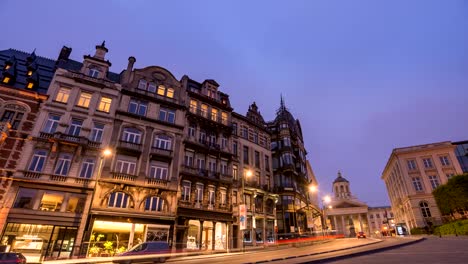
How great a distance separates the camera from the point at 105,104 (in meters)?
27.7

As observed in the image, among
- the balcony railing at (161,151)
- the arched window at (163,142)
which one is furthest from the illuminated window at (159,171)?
the arched window at (163,142)

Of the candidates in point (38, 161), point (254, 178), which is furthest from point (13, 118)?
point (254, 178)

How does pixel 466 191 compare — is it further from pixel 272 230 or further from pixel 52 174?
pixel 52 174

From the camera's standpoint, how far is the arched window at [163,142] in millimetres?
28639

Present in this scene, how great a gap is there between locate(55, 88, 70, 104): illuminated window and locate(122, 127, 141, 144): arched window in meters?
6.86

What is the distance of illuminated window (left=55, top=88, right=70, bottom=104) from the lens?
84.2 feet

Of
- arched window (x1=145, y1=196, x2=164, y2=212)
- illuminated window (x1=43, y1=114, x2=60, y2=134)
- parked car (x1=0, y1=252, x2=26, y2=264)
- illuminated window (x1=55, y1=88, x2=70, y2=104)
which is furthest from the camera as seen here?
illuminated window (x1=55, y1=88, x2=70, y2=104)

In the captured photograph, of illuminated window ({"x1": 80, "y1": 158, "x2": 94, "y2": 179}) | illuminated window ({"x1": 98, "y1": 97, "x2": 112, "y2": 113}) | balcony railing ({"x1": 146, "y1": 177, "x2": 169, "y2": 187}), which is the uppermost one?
illuminated window ({"x1": 98, "y1": 97, "x2": 112, "y2": 113})

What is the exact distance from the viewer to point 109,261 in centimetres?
1756

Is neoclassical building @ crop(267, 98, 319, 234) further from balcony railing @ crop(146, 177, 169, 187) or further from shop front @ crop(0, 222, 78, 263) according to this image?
shop front @ crop(0, 222, 78, 263)

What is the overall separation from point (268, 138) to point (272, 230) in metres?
15.5

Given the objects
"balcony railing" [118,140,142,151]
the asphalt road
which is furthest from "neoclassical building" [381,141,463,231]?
"balcony railing" [118,140,142,151]

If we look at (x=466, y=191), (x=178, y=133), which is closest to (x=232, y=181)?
(x=178, y=133)

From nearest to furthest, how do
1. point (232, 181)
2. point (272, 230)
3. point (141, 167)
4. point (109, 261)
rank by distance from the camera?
point (109, 261), point (141, 167), point (232, 181), point (272, 230)
